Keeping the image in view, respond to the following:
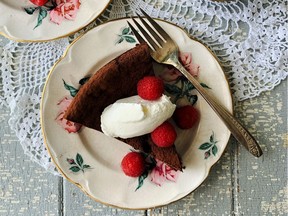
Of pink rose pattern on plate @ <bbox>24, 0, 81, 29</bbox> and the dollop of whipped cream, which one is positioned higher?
pink rose pattern on plate @ <bbox>24, 0, 81, 29</bbox>

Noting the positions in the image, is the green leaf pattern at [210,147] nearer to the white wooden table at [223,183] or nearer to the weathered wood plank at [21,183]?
the white wooden table at [223,183]

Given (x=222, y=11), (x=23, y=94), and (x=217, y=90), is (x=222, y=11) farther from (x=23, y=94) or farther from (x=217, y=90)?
(x=23, y=94)

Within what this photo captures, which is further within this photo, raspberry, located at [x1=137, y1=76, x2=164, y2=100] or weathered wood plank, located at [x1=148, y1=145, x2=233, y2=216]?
weathered wood plank, located at [x1=148, y1=145, x2=233, y2=216]

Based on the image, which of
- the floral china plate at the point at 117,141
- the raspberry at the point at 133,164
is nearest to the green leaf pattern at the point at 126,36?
the floral china plate at the point at 117,141

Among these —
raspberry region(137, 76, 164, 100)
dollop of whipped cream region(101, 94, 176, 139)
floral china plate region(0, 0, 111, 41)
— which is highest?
floral china plate region(0, 0, 111, 41)

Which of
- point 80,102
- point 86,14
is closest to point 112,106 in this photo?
point 80,102

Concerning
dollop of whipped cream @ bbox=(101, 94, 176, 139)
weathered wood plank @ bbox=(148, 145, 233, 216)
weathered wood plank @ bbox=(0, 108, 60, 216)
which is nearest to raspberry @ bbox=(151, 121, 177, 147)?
dollop of whipped cream @ bbox=(101, 94, 176, 139)

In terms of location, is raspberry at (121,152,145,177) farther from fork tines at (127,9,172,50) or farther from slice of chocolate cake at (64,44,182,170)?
fork tines at (127,9,172,50)
